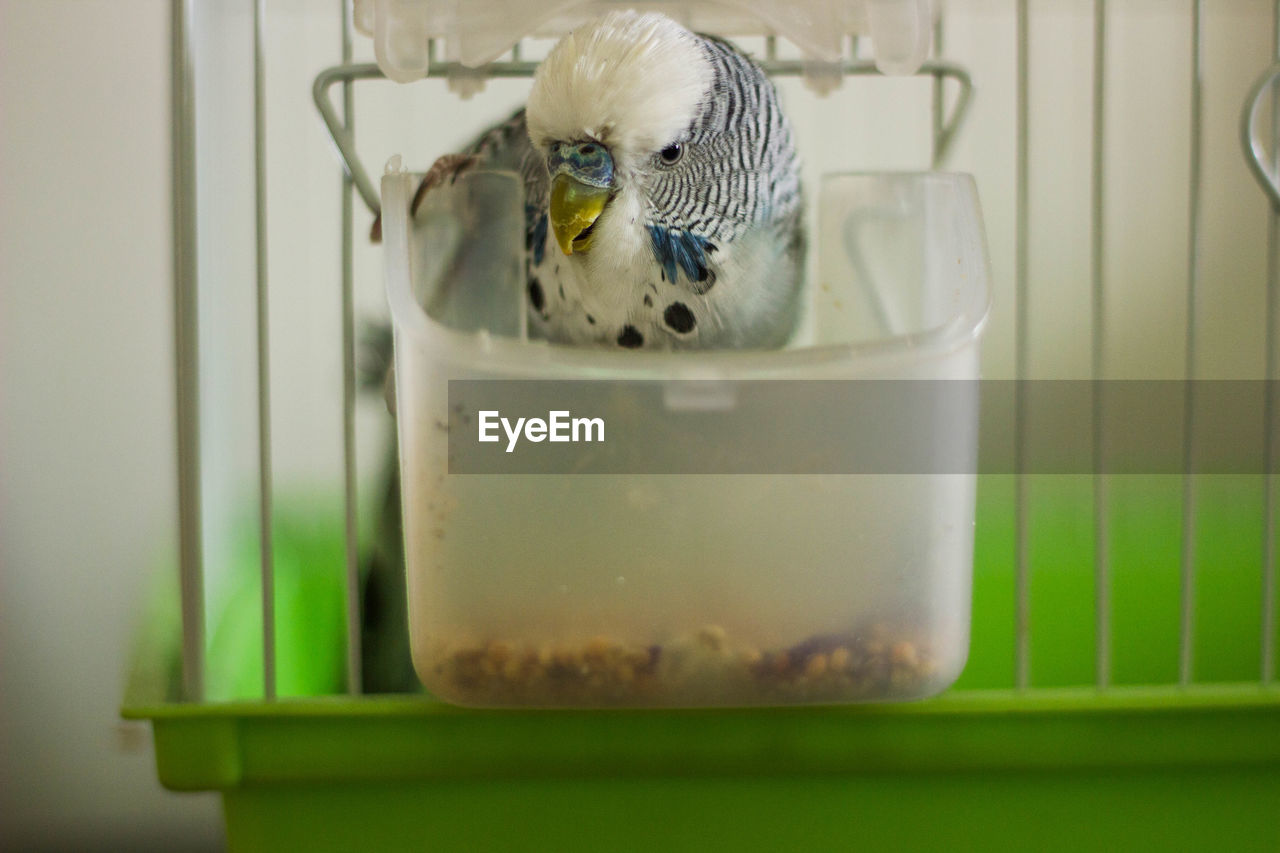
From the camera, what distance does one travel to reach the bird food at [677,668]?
0.37m

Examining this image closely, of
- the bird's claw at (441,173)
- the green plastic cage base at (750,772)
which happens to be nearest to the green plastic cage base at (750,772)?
the green plastic cage base at (750,772)

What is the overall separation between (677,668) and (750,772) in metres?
0.08

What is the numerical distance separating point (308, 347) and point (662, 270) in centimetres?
49

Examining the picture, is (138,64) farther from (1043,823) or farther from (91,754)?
(1043,823)

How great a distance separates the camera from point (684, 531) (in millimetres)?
369

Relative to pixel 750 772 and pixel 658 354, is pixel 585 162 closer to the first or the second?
pixel 658 354

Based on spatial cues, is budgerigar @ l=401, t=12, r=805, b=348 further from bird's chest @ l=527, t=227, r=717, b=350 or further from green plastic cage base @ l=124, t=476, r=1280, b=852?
green plastic cage base @ l=124, t=476, r=1280, b=852

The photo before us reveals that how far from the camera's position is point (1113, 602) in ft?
2.80

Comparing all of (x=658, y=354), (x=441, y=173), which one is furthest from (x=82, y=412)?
(x=658, y=354)

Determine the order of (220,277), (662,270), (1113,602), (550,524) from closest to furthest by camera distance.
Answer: (550,524) → (662,270) → (220,277) → (1113,602)

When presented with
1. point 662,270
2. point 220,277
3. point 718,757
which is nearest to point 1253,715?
point 718,757
